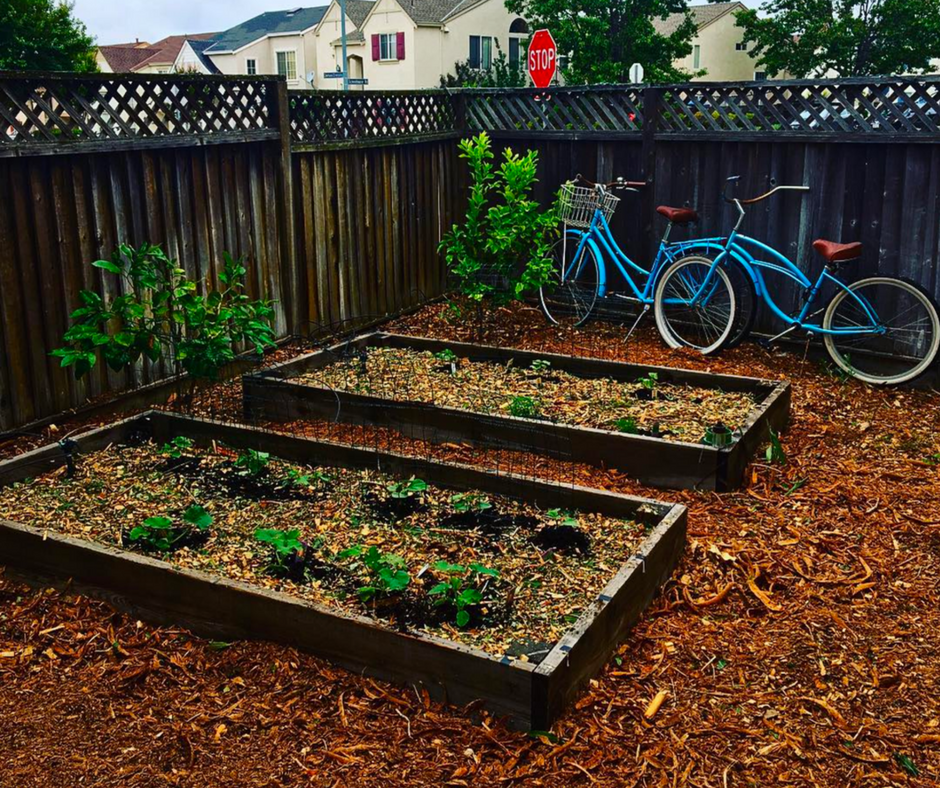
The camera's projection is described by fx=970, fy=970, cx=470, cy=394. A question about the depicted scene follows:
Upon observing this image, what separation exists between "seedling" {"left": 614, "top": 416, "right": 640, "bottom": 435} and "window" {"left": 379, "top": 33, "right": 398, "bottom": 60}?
136 ft

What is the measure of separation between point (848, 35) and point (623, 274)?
2593cm

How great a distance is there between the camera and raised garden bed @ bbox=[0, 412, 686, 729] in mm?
3170

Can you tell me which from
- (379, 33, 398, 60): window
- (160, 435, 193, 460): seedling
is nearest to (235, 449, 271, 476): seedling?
(160, 435, 193, 460): seedling

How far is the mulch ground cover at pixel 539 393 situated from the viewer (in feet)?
17.8

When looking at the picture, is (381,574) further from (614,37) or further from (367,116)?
(614,37)

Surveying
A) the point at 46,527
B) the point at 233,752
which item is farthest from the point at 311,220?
the point at 233,752

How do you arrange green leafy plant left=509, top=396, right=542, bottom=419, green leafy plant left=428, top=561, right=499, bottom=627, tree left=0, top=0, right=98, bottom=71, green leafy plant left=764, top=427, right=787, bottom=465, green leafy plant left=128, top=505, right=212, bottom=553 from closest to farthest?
green leafy plant left=428, top=561, right=499, bottom=627 < green leafy plant left=128, top=505, right=212, bottom=553 < green leafy plant left=764, top=427, right=787, bottom=465 < green leafy plant left=509, top=396, right=542, bottom=419 < tree left=0, top=0, right=98, bottom=71

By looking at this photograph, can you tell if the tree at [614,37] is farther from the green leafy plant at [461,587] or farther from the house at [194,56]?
the house at [194,56]

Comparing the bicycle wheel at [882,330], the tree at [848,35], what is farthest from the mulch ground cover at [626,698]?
the tree at [848,35]

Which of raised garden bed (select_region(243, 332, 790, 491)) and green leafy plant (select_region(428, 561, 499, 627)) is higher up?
raised garden bed (select_region(243, 332, 790, 491))

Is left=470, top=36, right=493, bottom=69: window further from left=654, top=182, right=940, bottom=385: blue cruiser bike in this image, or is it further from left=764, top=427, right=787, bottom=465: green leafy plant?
left=764, top=427, right=787, bottom=465: green leafy plant

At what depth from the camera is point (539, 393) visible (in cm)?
595

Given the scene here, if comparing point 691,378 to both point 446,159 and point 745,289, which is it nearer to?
point 745,289

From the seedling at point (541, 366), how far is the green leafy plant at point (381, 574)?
2758 mm
